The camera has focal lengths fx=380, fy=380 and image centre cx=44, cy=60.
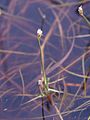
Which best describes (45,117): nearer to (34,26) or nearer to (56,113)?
(56,113)

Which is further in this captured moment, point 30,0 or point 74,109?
point 30,0

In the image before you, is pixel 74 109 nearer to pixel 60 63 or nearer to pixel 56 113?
pixel 56 113

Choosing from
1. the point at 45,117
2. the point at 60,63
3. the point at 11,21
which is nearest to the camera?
the point at 45,117

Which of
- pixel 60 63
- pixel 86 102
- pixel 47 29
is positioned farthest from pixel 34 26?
pixel 86 102

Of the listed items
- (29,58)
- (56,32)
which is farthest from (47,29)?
(29,58)

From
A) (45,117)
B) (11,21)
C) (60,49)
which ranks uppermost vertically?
(11,21)

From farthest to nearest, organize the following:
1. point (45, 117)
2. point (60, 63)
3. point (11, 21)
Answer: point (11, 21)
point (60, 63)
point (45, 117)

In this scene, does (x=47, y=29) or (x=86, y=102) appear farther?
(x=47, y=29)

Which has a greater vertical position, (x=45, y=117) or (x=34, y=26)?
(x=34, y=26)

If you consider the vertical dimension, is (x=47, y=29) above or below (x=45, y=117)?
above
